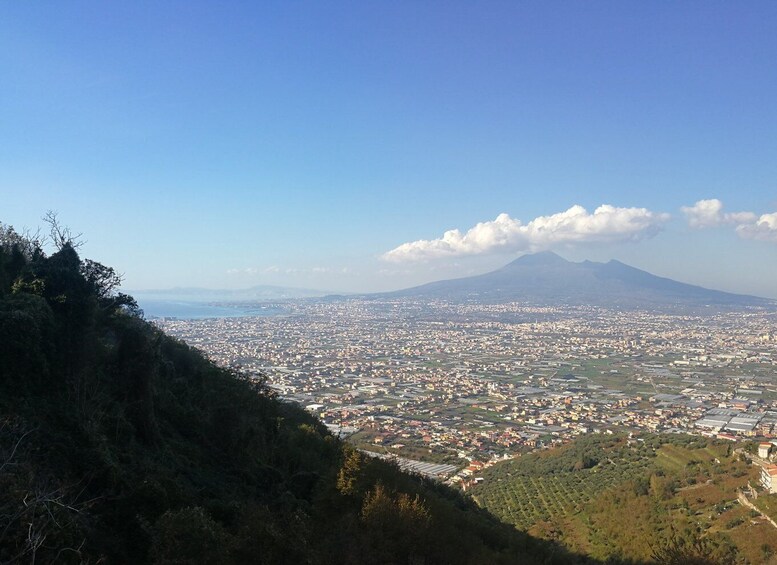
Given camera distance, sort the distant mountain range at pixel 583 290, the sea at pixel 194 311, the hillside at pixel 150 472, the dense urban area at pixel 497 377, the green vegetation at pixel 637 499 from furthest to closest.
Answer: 1. the distant mountain range at pixel 583 290
2. the sea at pixel 194 311
3. the dense urban area at pixel 497 377
4. the green vegetation at pixel 637 499
5. the hillside at pixel 150 472

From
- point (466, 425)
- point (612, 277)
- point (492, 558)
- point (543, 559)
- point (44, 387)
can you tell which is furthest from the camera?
point (612, 277)

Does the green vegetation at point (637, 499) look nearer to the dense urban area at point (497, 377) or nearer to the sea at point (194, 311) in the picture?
the dense urban area at point (497, 377)

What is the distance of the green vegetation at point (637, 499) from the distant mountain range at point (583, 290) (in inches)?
4275

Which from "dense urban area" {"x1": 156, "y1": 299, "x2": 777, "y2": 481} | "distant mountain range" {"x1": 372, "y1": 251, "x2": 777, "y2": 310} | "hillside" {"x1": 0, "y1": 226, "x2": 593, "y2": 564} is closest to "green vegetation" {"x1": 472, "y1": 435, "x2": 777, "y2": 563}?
"dense urban area" {"x1": 156, "y1": 299, "x2": 777, "y2": 481}

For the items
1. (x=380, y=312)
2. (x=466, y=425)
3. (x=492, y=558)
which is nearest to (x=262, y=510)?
(x=492, y=558)

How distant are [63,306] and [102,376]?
190cm

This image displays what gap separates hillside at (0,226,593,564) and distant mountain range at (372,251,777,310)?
416 ft

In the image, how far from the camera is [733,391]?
45.8 m

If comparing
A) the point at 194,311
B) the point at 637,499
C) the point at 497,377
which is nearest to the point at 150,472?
the point at 637,499

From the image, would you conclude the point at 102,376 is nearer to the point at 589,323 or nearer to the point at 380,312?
the point at 589,323

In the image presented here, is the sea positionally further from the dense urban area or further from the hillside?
the hillside

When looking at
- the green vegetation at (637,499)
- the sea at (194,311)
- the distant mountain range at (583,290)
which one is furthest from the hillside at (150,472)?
the distant mountain range at (583,290)

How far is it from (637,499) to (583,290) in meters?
144

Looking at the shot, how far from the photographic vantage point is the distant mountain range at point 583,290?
443 feet
